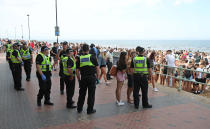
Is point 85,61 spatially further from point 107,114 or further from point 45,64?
point 107,114

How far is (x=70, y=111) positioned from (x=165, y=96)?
Result: 3797 mm

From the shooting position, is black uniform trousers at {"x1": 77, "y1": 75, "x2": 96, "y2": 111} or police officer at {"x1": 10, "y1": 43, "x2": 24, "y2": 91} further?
police officer at {"x1": 10, "y1": 43, "x2": 24, "y2": 91}

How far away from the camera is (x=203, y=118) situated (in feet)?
17.5

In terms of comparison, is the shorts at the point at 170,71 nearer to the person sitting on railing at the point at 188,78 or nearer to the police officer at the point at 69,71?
the person sitting on railing at the point at 188,78

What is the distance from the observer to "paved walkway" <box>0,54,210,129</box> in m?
4.73

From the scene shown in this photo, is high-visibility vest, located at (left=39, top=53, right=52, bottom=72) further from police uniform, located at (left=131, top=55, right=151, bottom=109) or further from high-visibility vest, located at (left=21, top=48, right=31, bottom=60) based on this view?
high-visibility vest, located at (left=21, top=48, right=31, bottom=60)

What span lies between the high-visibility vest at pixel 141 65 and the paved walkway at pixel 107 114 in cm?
121

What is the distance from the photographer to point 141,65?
5.79 meters

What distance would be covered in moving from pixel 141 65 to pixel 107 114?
1.79m

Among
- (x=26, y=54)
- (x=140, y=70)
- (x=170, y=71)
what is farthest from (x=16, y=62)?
(x=170, y=71)

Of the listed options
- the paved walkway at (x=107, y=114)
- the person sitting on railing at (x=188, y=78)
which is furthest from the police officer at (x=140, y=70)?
the person sitting on railing at (x=188, y=78)

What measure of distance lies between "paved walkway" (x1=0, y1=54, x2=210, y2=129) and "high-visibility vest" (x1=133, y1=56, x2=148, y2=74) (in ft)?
3.98

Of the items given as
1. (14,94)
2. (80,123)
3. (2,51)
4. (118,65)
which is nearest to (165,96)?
(118,65)

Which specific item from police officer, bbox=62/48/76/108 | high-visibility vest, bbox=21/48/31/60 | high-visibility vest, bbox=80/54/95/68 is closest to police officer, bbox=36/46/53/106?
police officer, bbox=62/48/76/108
